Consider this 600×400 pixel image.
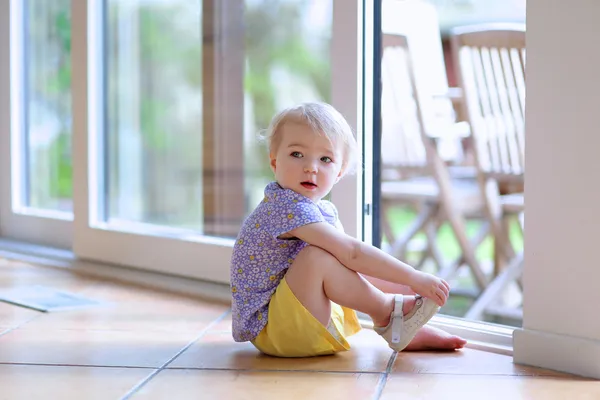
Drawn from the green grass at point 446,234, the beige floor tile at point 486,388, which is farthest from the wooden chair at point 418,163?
the beige floor tile at point 486,388

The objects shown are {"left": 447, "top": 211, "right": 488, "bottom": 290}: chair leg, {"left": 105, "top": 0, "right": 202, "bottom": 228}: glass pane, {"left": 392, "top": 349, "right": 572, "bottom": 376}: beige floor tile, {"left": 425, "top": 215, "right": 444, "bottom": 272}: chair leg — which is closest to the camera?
{"left": 392, "top": 349, "right": 572, "bottom": 376}: beige floor tile

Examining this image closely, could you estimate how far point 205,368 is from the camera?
137cm

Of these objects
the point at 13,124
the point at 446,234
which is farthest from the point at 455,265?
the point at 13,124

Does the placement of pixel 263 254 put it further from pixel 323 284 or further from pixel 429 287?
pixel 429 287

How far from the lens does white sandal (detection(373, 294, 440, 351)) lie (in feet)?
4.57

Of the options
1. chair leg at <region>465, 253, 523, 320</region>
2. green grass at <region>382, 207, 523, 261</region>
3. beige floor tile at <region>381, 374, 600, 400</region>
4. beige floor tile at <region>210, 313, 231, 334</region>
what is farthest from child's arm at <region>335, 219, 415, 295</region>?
green grass at <region>382, 207, 523, 261</region>

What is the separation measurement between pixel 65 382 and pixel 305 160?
51cm

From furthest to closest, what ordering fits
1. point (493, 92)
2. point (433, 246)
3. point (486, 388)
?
1. point (433, 246)
2. point (493, 92)
3. point (486, 388)

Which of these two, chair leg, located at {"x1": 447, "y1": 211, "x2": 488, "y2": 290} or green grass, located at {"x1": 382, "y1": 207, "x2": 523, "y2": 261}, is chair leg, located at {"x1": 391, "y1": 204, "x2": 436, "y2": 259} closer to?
chair leg, located at {"x1": 447, "y1": 211, "x2": 488, "y2": 290}

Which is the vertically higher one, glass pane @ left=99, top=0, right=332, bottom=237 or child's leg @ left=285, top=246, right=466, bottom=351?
glass pane @ left=99, top=0, right=332, bottom=237

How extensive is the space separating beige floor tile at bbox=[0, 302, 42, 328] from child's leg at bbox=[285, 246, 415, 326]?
61cm

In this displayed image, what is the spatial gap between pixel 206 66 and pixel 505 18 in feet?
6.71

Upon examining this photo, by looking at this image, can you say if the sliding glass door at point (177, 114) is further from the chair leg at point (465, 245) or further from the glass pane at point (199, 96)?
the chair leg at point (465, 245)

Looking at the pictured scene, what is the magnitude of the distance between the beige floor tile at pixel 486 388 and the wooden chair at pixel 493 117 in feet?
5.15
